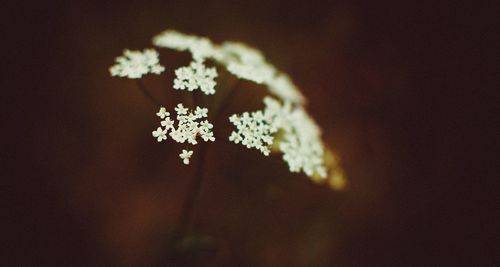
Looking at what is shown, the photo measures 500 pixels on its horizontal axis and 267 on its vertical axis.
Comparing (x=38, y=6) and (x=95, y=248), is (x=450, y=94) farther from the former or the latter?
(x=38, y=6)

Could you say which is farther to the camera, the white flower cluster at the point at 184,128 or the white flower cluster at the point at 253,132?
the white flower cluster at the point at 253,132

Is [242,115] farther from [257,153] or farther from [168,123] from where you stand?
[257,153]

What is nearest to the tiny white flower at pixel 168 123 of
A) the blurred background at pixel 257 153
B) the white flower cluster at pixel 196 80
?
the white flower cluster at pixel 196 80

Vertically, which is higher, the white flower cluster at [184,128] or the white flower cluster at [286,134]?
the white flower cluster at [286,134]

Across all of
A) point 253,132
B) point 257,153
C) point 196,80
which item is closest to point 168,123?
point 196,80

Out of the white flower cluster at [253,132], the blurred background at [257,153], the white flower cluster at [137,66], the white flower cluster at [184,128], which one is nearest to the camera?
the white flower cluster at [184,128]

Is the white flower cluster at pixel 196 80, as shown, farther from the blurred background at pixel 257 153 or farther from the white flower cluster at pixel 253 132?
the blurred background at pixel 257 153

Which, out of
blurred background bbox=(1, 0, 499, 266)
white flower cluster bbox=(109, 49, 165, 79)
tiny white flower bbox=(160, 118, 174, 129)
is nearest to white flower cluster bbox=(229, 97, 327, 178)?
tiny white flower bbox=(160, 118, 174, 129)

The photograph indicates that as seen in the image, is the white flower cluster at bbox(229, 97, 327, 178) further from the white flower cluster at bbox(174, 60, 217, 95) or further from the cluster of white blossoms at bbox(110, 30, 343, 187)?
the white flower cluster at bbox(174, 60, 217, 95)
